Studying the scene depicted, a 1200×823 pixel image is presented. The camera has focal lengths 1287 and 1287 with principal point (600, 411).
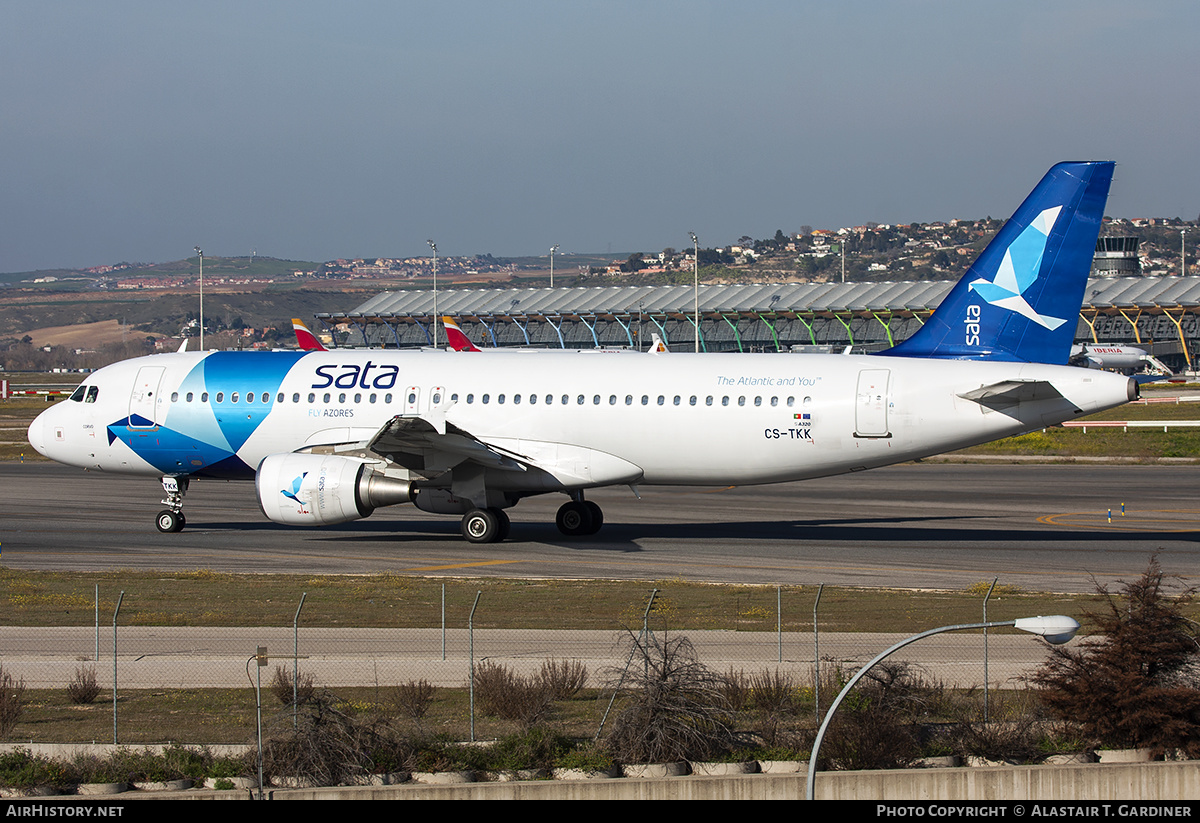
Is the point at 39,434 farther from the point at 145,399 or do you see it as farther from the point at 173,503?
the point at 173,503

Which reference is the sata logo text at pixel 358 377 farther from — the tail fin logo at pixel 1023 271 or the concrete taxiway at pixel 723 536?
the tail fin logo at pixel 1023 271

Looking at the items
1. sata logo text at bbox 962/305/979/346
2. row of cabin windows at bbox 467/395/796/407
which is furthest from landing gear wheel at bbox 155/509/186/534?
sata logo text at bbox 962/305/979/346

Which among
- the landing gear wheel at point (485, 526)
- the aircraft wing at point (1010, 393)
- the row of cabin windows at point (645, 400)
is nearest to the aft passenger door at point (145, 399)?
the row of cabin windows at point (645, 400)

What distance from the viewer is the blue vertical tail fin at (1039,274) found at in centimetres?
2978

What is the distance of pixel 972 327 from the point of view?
30859 mm

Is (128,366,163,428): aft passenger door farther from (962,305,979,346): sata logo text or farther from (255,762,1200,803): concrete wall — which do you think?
(255,762,1200,803): concrete wall

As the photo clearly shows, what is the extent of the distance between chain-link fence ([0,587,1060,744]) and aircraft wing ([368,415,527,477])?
7.29m

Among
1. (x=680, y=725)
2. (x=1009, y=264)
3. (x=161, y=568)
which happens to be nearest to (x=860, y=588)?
(x=1009, y=264)

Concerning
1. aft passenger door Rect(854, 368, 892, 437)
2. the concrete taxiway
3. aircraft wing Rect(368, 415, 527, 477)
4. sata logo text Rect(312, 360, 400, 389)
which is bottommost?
the concrete taxiway

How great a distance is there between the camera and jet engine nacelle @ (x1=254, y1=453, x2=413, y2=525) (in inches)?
→ 1196

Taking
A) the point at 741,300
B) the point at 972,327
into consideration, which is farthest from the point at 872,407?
the point at 741,300

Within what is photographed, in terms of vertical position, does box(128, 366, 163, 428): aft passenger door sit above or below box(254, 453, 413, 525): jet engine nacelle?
above

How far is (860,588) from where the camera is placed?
25.5 meters
